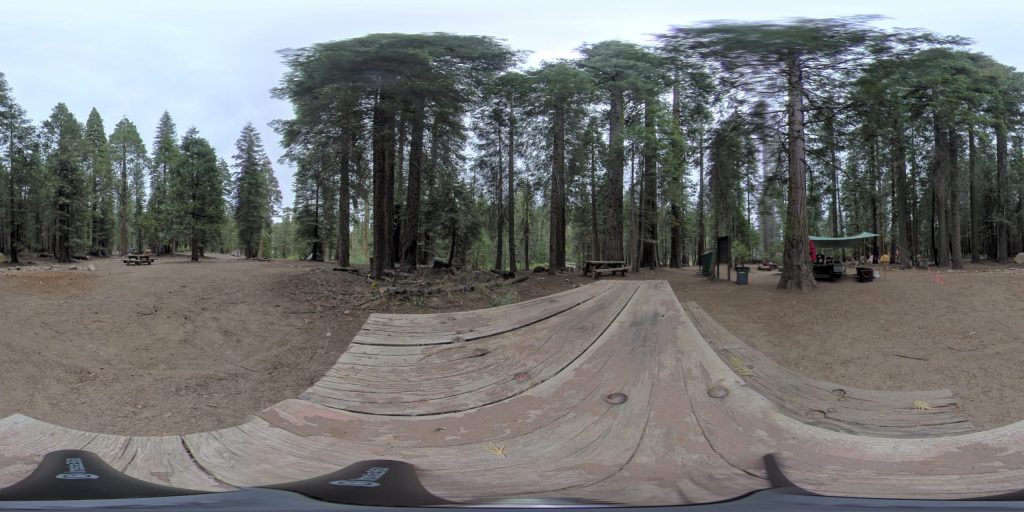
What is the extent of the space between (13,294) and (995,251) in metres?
44.9

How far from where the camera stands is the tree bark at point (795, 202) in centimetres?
324

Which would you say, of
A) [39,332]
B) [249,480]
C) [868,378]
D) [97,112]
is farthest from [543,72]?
[97,112]

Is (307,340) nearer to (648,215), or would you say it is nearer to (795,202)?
A: (795,202)

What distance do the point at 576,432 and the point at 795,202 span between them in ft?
10.3

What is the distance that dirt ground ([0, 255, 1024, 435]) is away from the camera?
2.89 metres

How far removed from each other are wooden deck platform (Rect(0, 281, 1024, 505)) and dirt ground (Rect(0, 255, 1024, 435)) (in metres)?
0.30

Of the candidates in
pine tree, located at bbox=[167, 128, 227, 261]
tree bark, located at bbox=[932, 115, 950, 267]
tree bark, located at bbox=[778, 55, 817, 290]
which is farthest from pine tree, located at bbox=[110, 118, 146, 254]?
tree bark, located at bbox=[932, 115, 950, 267]

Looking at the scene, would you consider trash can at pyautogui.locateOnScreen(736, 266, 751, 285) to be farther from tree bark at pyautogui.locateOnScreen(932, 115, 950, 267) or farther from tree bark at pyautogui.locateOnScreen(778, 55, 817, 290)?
tree bark at pyautogui.locateOnScreen(932, 115, 950, 267)

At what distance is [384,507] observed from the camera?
5.60 feet

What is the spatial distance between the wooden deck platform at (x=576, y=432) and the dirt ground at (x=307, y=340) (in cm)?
30

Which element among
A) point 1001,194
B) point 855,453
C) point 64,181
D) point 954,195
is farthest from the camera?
point 64,181

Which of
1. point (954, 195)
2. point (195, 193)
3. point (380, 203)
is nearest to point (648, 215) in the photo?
point (380, 203)

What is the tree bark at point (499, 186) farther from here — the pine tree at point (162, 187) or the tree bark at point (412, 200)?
the pine tree at point (162, 187)

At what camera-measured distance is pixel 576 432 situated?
2443mm
